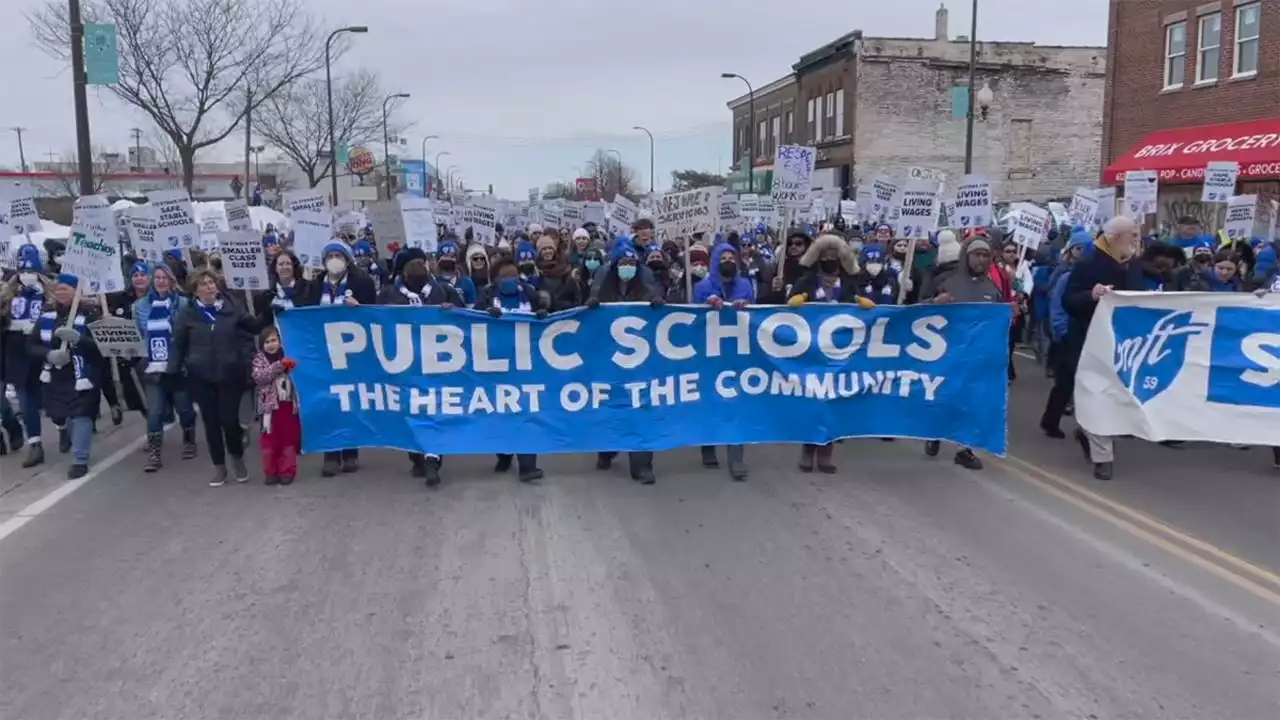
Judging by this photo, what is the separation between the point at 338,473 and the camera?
8.45 m

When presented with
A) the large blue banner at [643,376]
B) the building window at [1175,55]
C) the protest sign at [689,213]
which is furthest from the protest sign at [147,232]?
the building window at [1175,55]

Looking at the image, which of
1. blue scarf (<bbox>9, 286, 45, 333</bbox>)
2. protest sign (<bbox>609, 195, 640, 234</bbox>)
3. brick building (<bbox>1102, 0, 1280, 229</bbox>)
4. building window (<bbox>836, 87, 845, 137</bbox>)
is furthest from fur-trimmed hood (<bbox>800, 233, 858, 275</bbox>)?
building window (<bbox>836, 87, 845, 137</bbox>)

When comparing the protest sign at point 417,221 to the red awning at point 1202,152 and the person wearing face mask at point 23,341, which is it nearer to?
the person wearing face mask at point 23,341

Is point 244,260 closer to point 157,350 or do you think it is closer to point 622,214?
point 157,350

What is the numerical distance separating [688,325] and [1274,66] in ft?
72.9

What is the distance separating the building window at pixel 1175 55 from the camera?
92.0 ft

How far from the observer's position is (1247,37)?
84.2 feet

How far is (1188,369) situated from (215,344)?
717cm

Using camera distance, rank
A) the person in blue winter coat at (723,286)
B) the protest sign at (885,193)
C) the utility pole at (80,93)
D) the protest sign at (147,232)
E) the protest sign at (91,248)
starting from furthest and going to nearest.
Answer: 1. the utility pole at (80,93)
2. the protest sign at (885,193)
3. the protest sign at (147,232)
4. the protest sign at (91,248)
5. the person in blue winter coat at (723,286)

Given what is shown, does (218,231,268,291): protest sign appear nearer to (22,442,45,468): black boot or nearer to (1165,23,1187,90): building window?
(22,442,45,468): black boot

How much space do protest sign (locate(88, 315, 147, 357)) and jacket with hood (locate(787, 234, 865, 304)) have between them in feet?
17.3

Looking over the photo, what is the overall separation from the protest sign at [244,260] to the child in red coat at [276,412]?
99 centimetres

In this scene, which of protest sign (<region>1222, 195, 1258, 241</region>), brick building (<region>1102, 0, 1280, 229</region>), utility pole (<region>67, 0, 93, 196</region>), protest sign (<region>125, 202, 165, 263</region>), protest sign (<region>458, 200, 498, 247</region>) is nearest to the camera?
protest sign (<region>125, 202, 165, 263</region>)

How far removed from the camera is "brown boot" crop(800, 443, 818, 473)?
843cm
